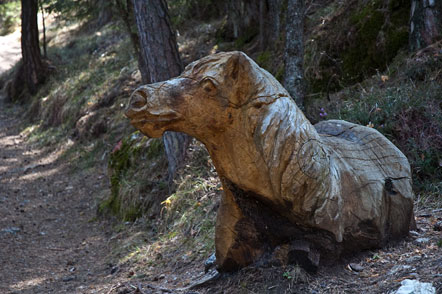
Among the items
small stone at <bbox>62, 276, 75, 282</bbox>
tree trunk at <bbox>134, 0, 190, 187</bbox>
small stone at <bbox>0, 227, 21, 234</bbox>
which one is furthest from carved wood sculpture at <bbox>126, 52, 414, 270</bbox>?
small stone at <bbox>0, 227, 21, 234</bbox>

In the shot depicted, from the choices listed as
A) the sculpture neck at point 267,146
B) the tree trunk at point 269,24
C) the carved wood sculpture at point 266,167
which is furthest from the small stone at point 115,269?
the tree trunk at point 269,24

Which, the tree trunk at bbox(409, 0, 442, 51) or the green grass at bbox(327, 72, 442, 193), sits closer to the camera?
the green grass at bbox(327, 72, 442, 193)

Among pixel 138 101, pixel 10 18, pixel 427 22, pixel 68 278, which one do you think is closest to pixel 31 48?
pixel 68 278

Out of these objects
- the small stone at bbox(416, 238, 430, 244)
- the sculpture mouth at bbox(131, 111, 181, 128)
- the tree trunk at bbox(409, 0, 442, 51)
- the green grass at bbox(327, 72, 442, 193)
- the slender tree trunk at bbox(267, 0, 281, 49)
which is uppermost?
the slender tree trunk at bbox(267, 0, 281, 49)

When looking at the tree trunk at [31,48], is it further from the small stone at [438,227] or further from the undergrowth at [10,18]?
the small stone at [438,227]

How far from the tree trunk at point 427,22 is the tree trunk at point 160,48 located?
3576 millimetres

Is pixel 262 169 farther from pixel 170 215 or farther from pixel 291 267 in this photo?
pixel 170 215

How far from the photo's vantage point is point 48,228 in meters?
7.85

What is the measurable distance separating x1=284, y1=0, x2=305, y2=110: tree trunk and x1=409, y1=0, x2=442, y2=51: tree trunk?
1995mm

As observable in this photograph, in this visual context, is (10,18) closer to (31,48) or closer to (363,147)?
(31,48)

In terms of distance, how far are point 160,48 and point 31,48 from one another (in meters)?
11.5

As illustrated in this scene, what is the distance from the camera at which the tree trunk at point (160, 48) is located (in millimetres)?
6938

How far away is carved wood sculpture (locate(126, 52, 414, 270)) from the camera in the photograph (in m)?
3.03

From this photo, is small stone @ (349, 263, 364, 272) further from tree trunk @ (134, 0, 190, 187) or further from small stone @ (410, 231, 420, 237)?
tree trunk @ (134, 0, 190, 187)
